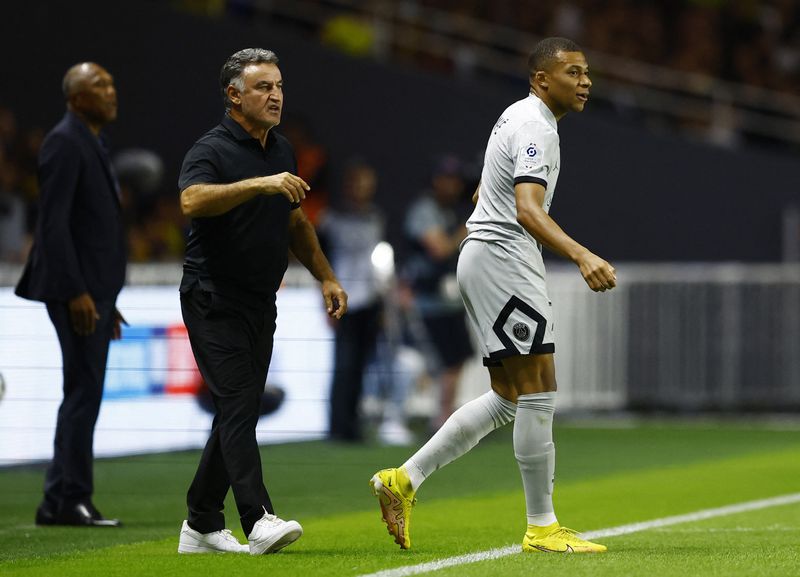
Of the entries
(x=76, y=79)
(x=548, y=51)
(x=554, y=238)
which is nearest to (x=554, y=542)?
(x=554, y=238)

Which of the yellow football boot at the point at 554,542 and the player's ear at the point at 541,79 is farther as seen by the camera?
the player's ear at the point at 541,79

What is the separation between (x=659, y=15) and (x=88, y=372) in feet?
52.4

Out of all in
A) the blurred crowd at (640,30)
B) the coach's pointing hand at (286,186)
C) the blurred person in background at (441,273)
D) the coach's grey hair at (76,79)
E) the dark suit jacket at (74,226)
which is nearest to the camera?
the coach's pointing hand at (286,186)

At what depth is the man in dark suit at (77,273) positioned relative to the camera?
811 centimetres

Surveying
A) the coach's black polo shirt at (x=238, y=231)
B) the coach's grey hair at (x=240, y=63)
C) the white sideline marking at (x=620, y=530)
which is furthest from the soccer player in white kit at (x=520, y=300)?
the coach's grey hair at (x=240, y=63)

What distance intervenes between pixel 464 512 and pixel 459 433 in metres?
2.03

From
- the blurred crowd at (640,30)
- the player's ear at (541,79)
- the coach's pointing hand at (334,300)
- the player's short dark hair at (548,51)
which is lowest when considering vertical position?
the coach's pointing hand at (334,300)

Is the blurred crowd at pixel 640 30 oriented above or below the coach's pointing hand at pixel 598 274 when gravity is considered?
above

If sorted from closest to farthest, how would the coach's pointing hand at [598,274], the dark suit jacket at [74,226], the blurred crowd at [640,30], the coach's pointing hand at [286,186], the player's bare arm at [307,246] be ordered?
the coach's pointing hand at [598,274] → the coach's pointing hand at [286,186] → the player's bare arm at [307,246] → the dark suit jacket at [74,226] → the blurred crowd at [640,30]

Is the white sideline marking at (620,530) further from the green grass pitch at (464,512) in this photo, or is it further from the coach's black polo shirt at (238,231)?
the coach's black polo shirt at (238,231)

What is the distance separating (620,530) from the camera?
25.6 feet

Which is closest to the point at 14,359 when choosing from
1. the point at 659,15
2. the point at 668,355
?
the point at 668,355

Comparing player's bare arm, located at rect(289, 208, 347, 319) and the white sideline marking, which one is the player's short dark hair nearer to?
player's bare arm, located at rect(289, 208, 347, 319)

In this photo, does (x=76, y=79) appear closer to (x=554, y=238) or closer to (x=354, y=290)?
(x=554, y=238)
